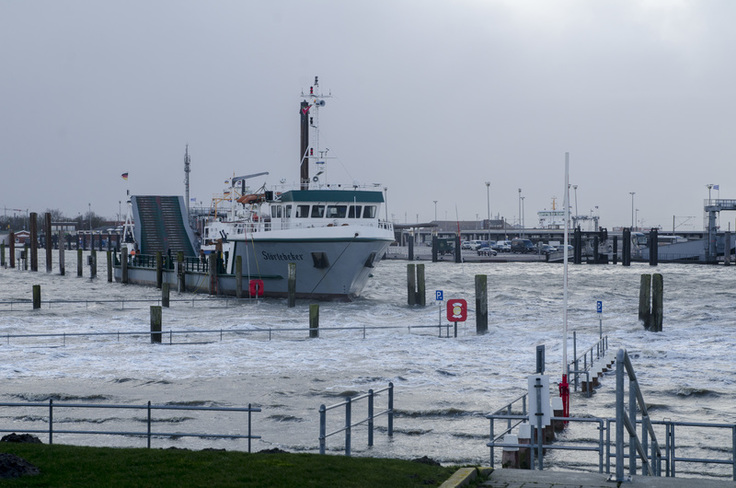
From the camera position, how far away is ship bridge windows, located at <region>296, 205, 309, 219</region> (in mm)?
46969

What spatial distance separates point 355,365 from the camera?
26406 millimetres

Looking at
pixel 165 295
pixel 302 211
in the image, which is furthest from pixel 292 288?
pixel 165 295

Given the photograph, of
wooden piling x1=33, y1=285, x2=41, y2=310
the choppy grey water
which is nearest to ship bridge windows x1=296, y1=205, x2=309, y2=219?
the choppy grey water

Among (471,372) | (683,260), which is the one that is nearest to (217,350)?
(471,372)

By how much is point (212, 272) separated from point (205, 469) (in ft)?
135

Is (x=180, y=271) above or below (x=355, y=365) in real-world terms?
above

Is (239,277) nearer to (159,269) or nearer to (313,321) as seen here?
(159,269)

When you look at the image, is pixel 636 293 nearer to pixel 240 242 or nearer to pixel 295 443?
pixel 240 242

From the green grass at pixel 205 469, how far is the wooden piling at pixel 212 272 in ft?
128

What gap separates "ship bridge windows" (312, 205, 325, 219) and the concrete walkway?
1455 inches

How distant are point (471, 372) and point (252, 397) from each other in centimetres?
723

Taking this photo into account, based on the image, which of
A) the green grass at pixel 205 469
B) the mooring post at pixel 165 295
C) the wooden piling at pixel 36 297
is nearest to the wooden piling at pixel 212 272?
the mooring post at pixel 165 295

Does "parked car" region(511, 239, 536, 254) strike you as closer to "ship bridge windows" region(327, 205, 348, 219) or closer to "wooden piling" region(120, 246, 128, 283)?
"wooden piling" region(120, 246, 128, 283)

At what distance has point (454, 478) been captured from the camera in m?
10.1
